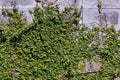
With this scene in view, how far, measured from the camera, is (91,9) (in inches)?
137

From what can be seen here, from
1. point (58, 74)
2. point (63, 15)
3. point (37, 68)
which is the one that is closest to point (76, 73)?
point (58, 74)

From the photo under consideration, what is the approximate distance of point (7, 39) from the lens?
3379 millimetres

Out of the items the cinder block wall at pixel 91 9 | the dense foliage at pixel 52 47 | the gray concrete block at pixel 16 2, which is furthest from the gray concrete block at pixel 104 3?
the gray concrete block at pixel 16 2

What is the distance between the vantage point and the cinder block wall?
3359mm

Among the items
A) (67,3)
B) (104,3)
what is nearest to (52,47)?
(67,3)

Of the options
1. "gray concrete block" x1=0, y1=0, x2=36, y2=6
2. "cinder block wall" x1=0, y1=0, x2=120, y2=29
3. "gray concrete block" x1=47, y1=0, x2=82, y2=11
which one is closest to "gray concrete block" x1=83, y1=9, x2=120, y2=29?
"cinder block wall" x1=0, y1=0, x2=120, y2=29

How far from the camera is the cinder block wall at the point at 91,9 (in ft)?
11.0

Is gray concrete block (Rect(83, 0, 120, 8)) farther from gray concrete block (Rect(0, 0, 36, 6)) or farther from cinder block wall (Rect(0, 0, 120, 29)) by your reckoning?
gray concrete block (Rect(0, 0, 36, 6))

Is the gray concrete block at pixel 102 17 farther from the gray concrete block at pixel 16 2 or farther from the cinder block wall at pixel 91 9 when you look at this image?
the gray concrete block at pixel 16 2

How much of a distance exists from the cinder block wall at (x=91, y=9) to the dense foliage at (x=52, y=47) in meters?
0.06

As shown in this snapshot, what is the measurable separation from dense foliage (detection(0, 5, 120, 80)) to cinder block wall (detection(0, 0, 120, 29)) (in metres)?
0.06

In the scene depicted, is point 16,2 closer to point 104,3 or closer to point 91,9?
point 91,9

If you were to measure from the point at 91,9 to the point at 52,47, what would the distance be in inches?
24.5

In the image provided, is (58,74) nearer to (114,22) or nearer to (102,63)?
(102,63)
